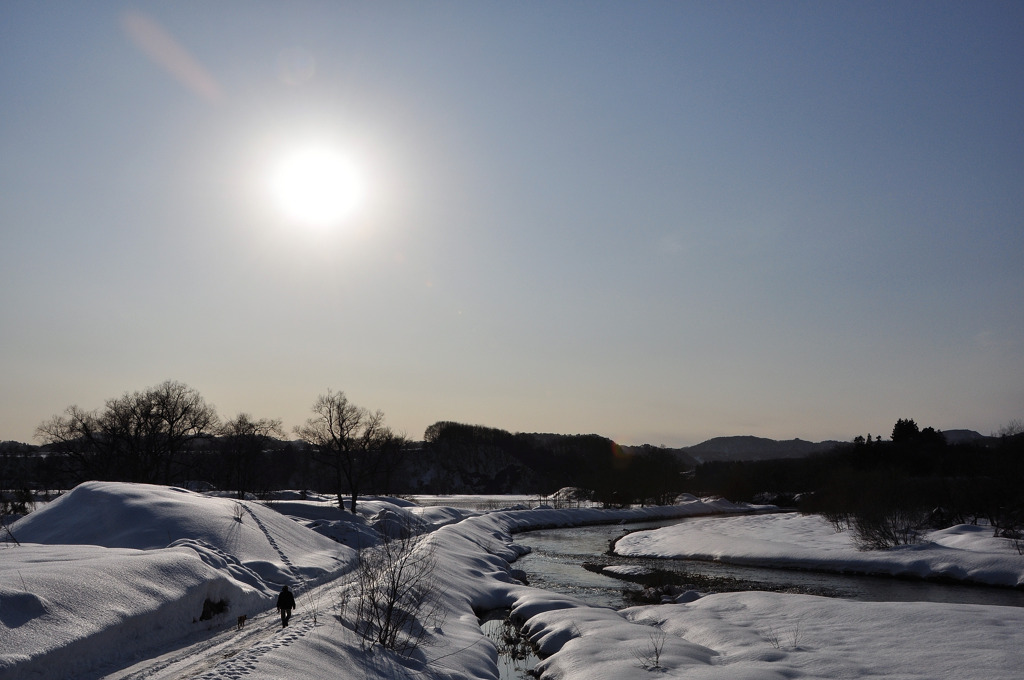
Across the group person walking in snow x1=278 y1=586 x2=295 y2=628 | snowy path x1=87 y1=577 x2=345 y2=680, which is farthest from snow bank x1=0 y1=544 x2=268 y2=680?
person walking in snow x1=278 y1=586 x2=295 y2=628

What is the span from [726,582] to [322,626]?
22.5m

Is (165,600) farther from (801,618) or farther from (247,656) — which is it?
(801,618)

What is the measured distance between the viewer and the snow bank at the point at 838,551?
30141 mm

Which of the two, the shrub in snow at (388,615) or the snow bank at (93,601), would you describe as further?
the shrub in snow at (388,615)

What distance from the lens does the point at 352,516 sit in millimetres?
48750

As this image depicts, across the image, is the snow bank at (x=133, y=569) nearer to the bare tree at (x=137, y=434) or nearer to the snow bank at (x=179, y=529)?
the snow bank at (x=179, y=529)

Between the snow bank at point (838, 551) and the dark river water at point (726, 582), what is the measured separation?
4.30 ft

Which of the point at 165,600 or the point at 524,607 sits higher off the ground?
the point at 165,600

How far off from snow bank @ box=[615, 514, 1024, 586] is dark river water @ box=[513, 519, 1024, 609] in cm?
131

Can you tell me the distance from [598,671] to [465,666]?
3453 mm

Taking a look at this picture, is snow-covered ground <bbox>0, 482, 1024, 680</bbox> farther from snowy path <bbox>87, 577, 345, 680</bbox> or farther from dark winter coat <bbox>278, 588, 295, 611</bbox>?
dark winter coat <bbox>278, 588, 295, 611</bbox>

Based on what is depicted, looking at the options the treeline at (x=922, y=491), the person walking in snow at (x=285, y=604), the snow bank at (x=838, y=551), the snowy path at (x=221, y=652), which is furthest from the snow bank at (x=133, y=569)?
the treeline at (x=922, y=491)

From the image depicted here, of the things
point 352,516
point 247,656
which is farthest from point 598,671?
point 352,516

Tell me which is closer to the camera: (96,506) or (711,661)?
(711,661)
